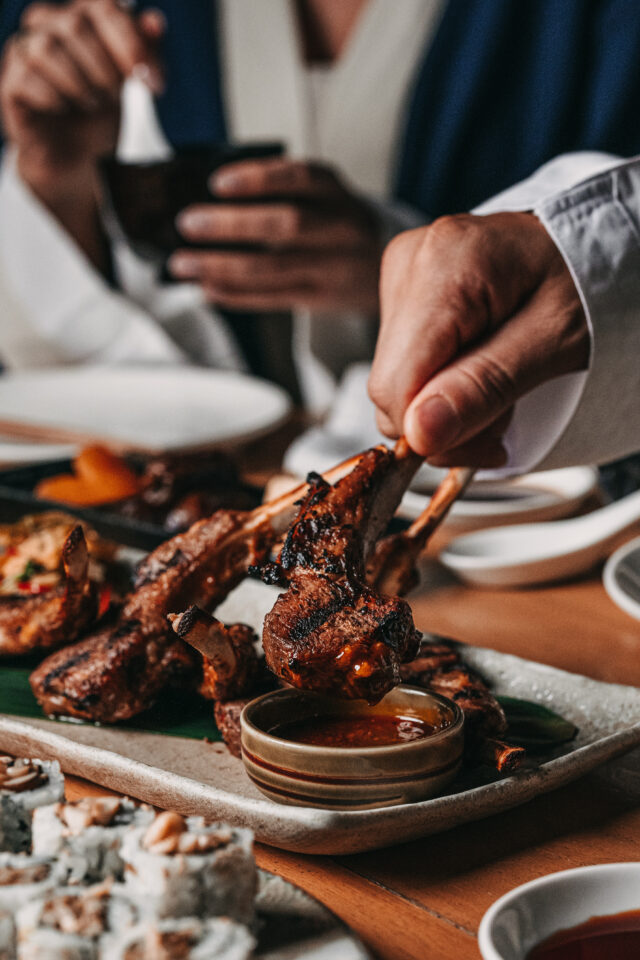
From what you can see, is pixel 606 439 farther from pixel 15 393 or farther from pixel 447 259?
pixel 15 393

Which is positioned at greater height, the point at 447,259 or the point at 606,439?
the point at 447,259

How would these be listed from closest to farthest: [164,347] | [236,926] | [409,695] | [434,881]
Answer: [236,926], [434,881], [409,695], [164,347]

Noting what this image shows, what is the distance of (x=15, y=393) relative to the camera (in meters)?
3.26

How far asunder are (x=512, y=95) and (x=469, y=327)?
115 inches

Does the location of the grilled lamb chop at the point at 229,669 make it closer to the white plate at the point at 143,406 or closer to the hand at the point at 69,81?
the white plate at the point at 143,406

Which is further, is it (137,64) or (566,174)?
(137,64)

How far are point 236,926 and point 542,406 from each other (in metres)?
1.10

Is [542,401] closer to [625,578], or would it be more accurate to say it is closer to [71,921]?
[625,578]

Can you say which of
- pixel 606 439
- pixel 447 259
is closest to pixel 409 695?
pixel 447 259

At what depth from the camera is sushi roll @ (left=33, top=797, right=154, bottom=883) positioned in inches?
33.0

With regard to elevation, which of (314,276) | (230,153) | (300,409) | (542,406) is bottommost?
(300,409)

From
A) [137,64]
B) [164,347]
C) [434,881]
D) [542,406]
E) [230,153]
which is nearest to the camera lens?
[434,881]

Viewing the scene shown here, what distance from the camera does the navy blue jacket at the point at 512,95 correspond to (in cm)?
367

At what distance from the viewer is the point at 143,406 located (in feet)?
10.7
